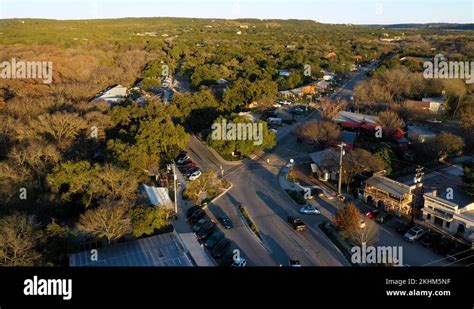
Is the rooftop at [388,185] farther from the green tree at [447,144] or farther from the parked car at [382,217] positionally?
the green tree at [447,144]

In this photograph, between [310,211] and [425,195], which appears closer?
[425,195]

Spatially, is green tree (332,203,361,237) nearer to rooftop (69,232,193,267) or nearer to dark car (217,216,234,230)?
dark car (217,216,234,230)

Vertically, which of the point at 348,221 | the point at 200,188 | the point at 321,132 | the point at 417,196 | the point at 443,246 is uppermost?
the point at 321,132

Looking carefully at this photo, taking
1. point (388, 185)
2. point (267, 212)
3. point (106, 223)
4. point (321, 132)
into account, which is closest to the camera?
point (106, 223)

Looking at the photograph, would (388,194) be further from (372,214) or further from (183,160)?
(183,160)

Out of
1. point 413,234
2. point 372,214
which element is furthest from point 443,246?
point 372,214

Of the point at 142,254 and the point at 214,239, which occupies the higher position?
the point at 142,254

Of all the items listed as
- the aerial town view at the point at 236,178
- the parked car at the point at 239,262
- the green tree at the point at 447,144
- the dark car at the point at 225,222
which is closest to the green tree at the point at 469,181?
the aerial town view at the point at 236,178

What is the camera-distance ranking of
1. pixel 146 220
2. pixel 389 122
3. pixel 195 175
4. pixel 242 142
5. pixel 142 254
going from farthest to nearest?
1. pixel 389 122
2. pixel 242 142
3. pixel 195 175
4. pixel 146 220
5. pixel 142 254
